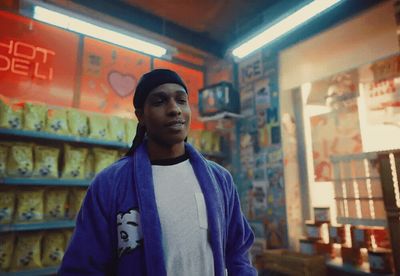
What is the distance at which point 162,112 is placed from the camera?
1.19 m

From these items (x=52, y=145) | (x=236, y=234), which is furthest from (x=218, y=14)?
(x=236, y=234)

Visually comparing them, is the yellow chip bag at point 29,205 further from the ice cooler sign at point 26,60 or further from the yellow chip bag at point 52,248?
the ice cooler sign at point 26,60

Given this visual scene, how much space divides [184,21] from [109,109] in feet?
4.87

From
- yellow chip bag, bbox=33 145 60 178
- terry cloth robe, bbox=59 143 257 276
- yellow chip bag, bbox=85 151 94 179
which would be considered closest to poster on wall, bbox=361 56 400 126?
terry cloth robe, bbox=59 143 257 276

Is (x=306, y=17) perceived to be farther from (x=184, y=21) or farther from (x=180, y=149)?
(x=180, y=149)

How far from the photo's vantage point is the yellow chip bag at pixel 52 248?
8.47 feet

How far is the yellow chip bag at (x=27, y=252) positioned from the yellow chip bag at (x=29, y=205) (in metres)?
0.18

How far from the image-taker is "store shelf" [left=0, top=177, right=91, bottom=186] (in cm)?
239

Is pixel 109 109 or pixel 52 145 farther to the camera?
pixel 109 109

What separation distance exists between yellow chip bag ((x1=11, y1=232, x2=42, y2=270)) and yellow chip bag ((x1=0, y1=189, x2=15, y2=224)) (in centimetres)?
24

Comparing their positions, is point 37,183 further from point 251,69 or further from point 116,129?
point 251,69

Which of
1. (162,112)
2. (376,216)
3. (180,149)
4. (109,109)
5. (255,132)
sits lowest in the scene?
(376,216)

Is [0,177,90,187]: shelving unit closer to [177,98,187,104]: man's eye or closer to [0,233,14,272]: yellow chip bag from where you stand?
[0,233,14,272]: yellow chip bag

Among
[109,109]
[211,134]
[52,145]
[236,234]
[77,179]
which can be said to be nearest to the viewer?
[236,234]
